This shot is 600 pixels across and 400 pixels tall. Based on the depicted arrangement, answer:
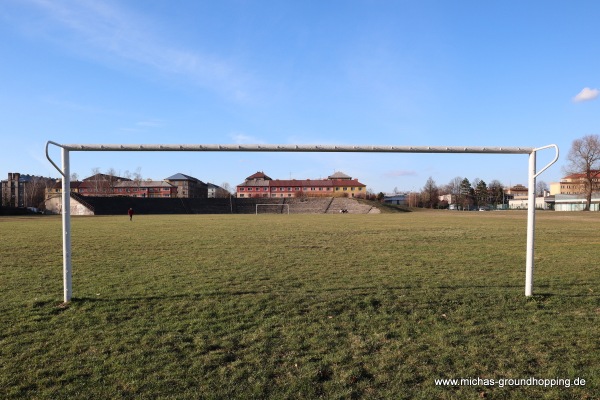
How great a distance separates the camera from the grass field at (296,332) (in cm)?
361

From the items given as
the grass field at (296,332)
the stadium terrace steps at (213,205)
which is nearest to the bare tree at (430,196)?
the stadium terrace steps at (213,205)

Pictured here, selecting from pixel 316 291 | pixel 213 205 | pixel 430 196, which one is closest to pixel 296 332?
pixel 316 291

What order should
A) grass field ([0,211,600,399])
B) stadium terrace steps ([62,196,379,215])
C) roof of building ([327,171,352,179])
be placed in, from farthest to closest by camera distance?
roof of building ([327,171,352,179]), stadium terrace steps ([62,196,379,215]), grass field ([0,211,600,399])

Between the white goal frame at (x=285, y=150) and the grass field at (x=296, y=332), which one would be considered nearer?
the grass field at (x=296, y=332)

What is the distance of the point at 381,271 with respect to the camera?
31.1 ft

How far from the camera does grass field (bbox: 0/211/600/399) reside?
3605 mm

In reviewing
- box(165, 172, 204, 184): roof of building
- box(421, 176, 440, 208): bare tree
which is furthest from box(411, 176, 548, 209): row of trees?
box(165, 172, 204, 184): roof of building

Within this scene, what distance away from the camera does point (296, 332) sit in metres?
5.03

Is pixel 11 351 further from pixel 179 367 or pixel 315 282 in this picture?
pixel 315 282

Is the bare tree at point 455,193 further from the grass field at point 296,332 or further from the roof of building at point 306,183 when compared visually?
the grass field at point 296,332

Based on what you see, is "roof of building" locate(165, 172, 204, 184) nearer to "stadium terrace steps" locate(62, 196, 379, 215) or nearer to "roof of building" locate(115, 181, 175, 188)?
"roof of building" locate(115, 181, 175, 188)

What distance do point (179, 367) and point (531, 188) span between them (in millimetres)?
5930

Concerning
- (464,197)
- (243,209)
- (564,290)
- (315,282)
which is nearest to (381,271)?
(315,282)

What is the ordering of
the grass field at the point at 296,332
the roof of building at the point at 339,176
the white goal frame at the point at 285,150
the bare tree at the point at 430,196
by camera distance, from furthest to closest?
the roof of building at the point at 339,176, the bare tree at the point at 430,196, the white goal frame at the point at 285,150, the grass field at the point at 296,332
